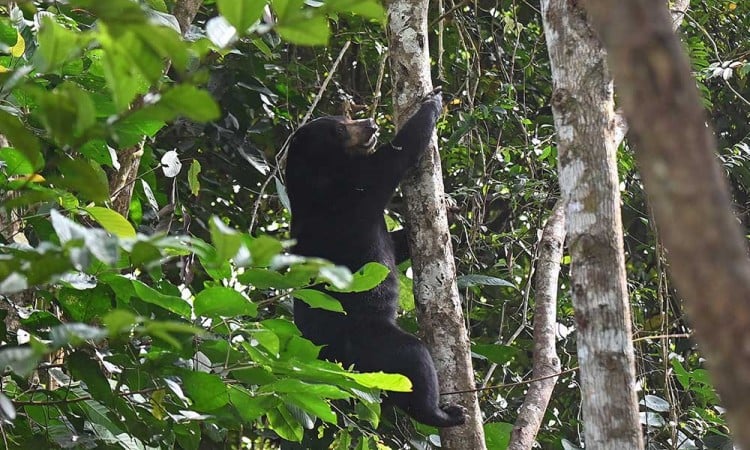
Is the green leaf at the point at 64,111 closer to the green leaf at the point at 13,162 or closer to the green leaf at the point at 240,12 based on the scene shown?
the green leaf at the point at 240,12

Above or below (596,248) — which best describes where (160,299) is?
below

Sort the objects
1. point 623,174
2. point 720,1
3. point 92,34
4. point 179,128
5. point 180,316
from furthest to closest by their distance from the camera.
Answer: point 720,1, point 179,128, point 623,174, point 180,316, point 92,34

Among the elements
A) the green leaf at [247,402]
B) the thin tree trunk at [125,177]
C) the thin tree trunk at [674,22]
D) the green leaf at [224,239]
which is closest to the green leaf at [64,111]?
the green leaf at [224,239]

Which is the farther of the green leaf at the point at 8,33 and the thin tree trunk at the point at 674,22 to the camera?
the thin tree trunk at the point at 674,22

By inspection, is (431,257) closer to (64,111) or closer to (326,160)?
(326,160)

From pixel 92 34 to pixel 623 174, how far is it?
4.13 meters

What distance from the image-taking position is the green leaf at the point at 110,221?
246cm

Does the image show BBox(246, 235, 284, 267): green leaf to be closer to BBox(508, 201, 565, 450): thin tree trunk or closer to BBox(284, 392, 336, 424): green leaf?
BBox(284, 392, 336, 424): green leaf

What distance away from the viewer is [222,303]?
242cm

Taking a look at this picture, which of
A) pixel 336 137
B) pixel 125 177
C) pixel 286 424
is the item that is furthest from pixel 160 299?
pixel 336 137

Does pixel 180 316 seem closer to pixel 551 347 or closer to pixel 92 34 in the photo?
pixel 92 34

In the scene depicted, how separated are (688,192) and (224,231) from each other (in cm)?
75

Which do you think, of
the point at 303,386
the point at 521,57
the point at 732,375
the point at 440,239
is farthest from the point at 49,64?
the point at 521,57

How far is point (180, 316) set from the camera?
108 inches
